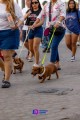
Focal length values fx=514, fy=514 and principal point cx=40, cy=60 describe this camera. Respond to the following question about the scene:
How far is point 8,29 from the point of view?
9812mm

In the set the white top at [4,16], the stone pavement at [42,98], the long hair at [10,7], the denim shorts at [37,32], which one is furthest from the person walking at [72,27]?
the long hair at [10,7]

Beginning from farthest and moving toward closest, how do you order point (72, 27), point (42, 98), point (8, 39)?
point (72, 27), point (8, 39), point (42, 98)

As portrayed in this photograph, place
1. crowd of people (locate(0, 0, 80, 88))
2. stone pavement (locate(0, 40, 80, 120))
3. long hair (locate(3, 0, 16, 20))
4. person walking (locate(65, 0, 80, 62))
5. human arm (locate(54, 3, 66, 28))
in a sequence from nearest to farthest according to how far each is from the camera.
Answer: stone pavement (locate(0, 40, 80, 120)), long hair (locate(3, 0, 16, 20)), crowd of people (locate(0, 0, 80, 88)), human arm (locate(54, 3, 66, 28)), person walking (locate(65, 0, 80, 62))

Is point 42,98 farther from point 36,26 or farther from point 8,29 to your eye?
point 36,26

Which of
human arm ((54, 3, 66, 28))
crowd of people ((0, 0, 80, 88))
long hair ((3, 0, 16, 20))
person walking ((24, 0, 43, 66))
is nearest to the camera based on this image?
long hair ((3, 0, 16, 20))

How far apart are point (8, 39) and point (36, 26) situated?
268 cm

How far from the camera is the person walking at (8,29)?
9695 mm

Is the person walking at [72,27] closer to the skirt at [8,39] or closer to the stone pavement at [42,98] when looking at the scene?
the stone pavement at [42,98]

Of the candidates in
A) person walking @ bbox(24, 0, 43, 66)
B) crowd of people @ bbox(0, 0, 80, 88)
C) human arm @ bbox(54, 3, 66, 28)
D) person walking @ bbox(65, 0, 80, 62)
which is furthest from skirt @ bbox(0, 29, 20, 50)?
person walking @ bbox(65, 0, 80, 62)

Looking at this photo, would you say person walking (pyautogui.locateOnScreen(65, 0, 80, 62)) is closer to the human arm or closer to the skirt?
the human arm

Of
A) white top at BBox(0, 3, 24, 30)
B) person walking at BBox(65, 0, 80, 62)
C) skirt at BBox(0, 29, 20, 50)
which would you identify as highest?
white top at BBox(0, 3, 24, 30)

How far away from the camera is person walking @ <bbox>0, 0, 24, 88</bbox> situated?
31.8ft

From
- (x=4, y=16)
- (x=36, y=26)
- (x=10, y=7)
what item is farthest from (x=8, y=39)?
(x=36, y=26)

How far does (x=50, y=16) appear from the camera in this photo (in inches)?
464
